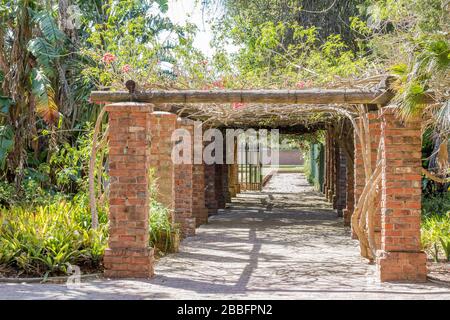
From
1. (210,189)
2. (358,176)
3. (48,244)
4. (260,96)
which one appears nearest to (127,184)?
(48,244)

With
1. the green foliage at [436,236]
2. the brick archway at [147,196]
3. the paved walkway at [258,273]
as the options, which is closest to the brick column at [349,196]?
the paved walkway at [258,273]

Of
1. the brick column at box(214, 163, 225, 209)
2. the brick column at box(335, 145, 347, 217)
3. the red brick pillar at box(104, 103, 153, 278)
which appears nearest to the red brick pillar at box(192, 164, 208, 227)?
the brick column at box(335, 145, 347, 217)

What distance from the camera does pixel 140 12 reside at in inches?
674

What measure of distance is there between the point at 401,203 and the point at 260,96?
7.37 feet

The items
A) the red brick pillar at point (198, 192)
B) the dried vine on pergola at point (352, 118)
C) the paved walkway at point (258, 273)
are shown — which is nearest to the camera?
the paved walkway at point (258, 273)

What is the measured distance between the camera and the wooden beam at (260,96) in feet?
29.6

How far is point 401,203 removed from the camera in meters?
8.82

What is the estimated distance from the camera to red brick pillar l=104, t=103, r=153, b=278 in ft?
29.7

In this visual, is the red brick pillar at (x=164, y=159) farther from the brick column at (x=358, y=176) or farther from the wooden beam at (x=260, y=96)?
the brick column at (x=358, y=176)

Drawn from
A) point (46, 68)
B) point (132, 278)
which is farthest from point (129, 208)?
point (46, 68)

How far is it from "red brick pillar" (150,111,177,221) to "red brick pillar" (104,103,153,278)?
3.19 m

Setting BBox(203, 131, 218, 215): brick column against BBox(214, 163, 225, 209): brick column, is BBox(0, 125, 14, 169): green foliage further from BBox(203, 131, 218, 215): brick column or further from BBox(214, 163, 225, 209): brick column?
BBox(214, 163, 225, 209): brick column

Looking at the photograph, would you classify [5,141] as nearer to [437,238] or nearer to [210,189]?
[210,189]

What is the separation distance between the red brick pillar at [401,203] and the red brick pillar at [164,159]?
4.59 metres
